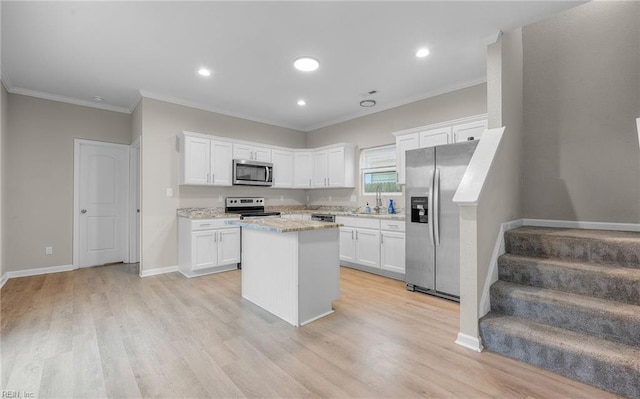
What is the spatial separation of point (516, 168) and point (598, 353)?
193cm

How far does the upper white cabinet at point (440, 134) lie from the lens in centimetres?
351

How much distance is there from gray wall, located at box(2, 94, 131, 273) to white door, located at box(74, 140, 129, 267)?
0.13 metres

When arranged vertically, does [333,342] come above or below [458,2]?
below

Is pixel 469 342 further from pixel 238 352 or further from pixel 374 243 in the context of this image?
pixel 374 243

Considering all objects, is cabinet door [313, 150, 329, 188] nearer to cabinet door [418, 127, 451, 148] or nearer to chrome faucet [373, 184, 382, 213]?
chrome faucet [373, 184, 382, 213]

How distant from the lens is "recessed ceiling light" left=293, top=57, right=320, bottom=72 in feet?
10.7

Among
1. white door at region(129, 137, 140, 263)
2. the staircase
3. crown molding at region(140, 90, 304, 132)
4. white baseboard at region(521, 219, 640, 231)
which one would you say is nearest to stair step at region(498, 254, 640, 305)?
the staircase

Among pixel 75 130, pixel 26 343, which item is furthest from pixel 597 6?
pixel 75 130

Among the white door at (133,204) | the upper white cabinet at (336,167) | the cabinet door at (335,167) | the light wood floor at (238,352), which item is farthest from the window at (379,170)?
the white door at (133,204)

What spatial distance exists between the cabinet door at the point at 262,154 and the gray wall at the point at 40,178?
2.68 meters

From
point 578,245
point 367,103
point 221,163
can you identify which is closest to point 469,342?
point 578,245

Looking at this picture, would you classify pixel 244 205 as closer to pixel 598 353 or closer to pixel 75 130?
pixel 75 130

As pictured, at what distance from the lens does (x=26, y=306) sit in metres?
3.03

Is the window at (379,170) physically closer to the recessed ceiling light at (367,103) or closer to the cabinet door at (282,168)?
the recessed ceiling light at (367,103)
